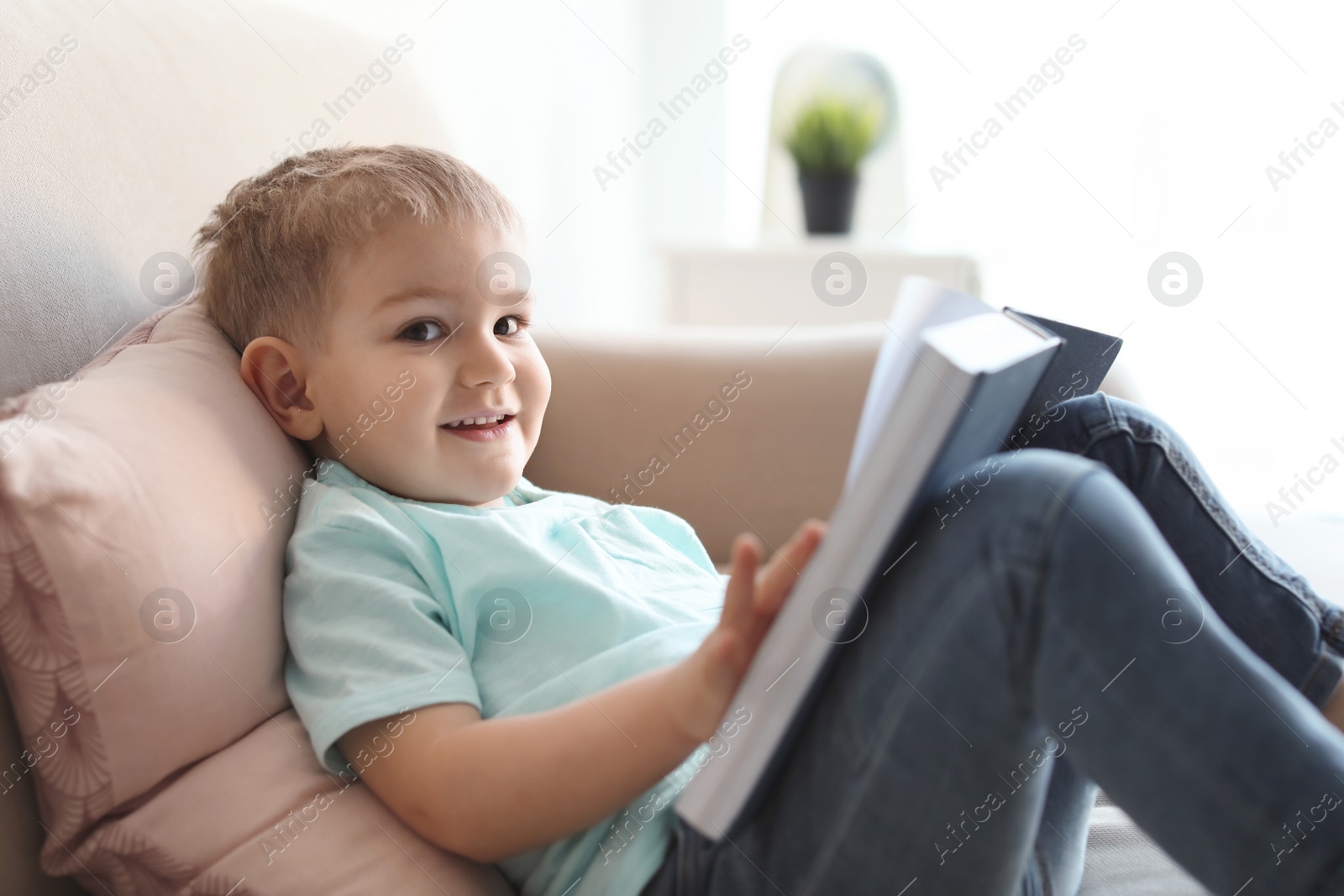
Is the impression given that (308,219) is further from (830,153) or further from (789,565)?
(830,153)

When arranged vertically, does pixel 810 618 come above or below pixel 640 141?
above

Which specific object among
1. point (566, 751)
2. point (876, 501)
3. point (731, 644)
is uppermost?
Answer: point (876, 501)

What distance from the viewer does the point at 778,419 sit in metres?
1.15

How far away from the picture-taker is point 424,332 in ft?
2.41

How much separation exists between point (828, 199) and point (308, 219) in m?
1.67

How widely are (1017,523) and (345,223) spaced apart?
0.51m

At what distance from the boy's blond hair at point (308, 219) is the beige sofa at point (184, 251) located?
0.19 feet

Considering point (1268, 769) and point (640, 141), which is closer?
point (1268, 769)

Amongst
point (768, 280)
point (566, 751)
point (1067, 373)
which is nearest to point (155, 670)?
point (566, 751)

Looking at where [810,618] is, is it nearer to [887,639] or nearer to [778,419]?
[887,639]

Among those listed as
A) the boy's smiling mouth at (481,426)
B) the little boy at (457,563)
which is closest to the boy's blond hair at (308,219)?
the little boy at (457,563)

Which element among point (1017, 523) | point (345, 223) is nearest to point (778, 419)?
point (345, 223)

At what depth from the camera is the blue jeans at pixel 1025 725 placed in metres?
0.47

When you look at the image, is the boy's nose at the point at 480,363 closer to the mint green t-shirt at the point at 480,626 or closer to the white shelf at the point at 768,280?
the mint green t-shirt at the point at 480,626
